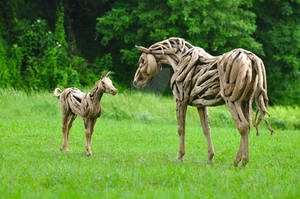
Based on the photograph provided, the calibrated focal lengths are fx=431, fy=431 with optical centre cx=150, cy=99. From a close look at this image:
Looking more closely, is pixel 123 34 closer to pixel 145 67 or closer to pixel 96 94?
pixel 145 67

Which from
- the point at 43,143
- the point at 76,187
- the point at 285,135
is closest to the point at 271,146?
the point at 285,135

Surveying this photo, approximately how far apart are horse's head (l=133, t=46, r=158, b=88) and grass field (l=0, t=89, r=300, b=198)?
1.67 meters

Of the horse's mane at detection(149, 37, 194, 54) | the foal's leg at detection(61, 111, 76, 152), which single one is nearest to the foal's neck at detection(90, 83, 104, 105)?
the foal's leg at detection(61, 111, 76, 152)

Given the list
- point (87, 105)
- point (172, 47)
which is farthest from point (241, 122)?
point (87, 105)

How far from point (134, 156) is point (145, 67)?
6.44 feet

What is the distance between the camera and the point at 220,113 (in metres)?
17.5

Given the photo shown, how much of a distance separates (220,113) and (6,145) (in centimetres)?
932

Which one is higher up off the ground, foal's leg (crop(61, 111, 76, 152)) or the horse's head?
the horse's head

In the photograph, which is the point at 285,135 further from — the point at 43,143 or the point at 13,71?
the point at 13,71

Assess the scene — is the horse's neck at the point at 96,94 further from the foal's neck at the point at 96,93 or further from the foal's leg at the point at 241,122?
the foal's leg at the point at 241,122

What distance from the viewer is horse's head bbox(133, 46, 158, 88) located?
9.01 meters

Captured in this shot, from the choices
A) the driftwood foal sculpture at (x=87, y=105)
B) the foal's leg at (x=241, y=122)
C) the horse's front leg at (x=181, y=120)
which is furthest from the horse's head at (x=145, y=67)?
the foal's leg at (x=241, y=122)

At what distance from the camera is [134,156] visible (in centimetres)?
943

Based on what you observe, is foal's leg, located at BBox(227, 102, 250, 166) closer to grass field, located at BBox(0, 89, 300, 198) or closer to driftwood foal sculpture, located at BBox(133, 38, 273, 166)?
driftwood foal sculpture, located at BBox(133, 38, 273, 166)
